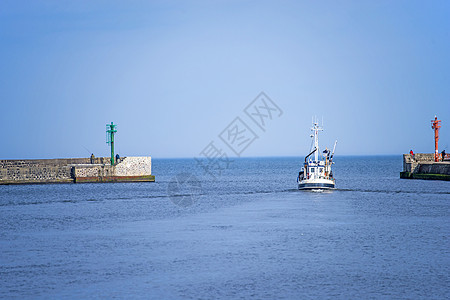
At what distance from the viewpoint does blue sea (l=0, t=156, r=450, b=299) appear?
2464 cm

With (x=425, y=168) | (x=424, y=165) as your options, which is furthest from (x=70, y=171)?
(x=424, y=165)

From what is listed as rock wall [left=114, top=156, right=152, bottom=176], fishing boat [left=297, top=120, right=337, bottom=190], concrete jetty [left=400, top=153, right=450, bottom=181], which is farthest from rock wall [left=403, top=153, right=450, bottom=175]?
rock wall [left=114, top=156, right=152, bottom=176]

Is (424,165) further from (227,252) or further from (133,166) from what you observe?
(227,252)

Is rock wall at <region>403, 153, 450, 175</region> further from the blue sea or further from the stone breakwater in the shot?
the stone breakwater

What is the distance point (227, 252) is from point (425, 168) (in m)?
78.9

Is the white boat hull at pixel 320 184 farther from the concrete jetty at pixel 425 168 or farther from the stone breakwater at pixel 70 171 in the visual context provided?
the stone breakwater at pixel 70 171

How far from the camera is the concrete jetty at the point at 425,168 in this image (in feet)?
310

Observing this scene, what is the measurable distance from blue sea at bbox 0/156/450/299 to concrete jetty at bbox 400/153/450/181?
35933 mm

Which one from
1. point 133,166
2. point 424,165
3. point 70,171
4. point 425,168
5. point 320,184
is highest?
point 424,165

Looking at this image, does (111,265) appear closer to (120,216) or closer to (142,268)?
(142,268)

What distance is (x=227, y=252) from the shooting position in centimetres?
3266

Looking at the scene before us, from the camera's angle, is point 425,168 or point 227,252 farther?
point 425,168

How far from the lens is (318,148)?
7831 cm

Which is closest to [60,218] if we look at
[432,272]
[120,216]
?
[120,216]
